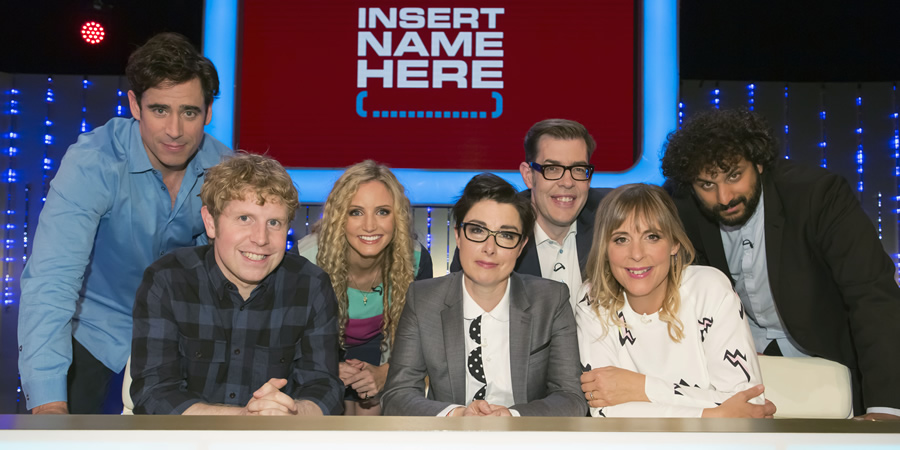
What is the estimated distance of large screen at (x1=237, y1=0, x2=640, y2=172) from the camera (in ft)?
13.2

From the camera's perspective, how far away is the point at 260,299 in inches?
76.1

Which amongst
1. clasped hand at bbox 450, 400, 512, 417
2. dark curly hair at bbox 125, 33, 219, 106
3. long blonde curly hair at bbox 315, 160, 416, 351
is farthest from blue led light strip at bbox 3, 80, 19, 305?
clasped hand at bbox 450, 400, 512, 417

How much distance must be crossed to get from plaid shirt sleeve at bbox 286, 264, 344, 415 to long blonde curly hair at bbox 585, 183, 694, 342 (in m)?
0.85

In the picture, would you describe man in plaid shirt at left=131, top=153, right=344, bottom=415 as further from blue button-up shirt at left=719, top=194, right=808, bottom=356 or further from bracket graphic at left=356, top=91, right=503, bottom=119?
bracket graphic at left=356, top=91, right=503, bottom=119

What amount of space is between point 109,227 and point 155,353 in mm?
803

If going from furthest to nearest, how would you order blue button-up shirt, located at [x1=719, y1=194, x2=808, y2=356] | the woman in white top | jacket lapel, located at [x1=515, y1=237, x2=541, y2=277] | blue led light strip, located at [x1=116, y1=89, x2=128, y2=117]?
blue led light strip, located at [x1=116, y1=89, x2=128, y2=117]
jacket lapel, located at [x1=515, y1=237, x2=541, y2=277]
blue button-up shirt, located at [x1=719, y1=194, x2=808, y2=356]
the woman in white top

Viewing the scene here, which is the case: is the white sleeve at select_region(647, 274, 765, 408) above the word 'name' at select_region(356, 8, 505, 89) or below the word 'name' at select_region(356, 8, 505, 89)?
below

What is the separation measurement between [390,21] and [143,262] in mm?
2316

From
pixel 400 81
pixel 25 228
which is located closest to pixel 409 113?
pixel 400 81

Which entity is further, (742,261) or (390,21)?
(390,21)

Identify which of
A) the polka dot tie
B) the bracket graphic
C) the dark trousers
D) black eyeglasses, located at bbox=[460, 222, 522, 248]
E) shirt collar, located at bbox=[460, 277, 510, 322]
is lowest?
the dark trousers

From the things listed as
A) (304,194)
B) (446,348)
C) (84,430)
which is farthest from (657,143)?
(84,430)

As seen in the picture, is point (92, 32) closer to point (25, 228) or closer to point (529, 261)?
point (25, 228)

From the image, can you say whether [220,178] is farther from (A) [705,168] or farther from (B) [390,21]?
(B) [390,21]
